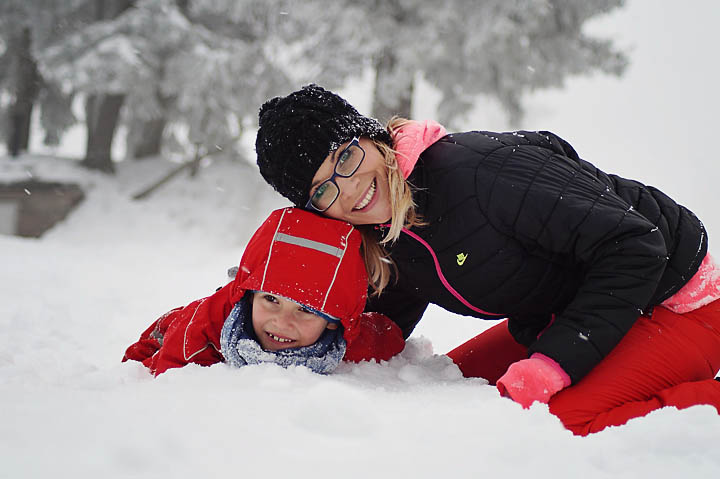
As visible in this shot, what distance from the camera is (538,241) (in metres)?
1.79

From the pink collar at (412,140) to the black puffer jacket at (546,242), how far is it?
0.16 ft

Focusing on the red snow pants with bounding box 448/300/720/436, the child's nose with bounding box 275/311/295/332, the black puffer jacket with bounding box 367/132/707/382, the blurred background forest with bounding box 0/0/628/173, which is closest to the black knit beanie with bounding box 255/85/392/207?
the black puffer jacket with bounding box 367/132/707/382

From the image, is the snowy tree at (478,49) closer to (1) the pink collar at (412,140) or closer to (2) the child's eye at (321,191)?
(1) the pink collar at (412,140)

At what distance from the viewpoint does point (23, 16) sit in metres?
9.30

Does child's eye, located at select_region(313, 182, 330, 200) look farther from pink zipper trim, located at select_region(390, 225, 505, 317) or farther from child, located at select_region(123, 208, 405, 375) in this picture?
pink zipper trim, located at select_region(390, 225, 505, 317)

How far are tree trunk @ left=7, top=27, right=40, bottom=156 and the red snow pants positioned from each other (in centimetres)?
1043

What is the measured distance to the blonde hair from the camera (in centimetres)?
180

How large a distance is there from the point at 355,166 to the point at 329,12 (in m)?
6.44

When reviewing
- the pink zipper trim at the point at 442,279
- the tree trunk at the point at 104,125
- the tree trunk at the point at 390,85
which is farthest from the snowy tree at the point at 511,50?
the pink zipper trim at the point at 442,279

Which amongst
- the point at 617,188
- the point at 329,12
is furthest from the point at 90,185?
the point at 617,188

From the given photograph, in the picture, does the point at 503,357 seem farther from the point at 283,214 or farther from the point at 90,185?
the point at 90,185

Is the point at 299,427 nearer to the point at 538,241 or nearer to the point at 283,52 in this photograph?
the point at 538,241

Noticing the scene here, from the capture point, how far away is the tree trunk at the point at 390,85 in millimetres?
7680

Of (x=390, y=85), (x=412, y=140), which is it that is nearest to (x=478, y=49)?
(x=390, y=85)
